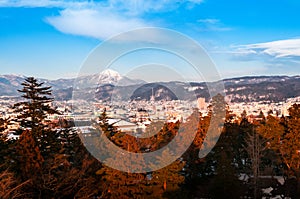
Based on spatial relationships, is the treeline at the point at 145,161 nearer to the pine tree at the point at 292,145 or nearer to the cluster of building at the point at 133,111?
the pine tree at the point at 292,145

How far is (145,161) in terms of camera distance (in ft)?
43.6

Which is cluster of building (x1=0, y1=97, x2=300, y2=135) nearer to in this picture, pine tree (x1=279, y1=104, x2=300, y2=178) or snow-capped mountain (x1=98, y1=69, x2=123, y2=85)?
snow-capped mountain (x1=98, y1=69, x2=123, y2=85)

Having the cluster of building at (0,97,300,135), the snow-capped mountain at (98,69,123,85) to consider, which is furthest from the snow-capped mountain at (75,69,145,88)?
the cluster of building at (0,97,300,135)

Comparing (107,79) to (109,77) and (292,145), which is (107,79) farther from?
(292,145)

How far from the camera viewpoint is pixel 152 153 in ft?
46.3

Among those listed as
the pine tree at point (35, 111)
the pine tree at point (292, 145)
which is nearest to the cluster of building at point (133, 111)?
the pine tree at point (292, 145)

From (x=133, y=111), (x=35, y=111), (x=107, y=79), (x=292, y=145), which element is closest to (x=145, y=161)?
(x=35, y=111)

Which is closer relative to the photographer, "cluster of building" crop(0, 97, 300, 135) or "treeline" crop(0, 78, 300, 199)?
"treeline" crop(0, 78, 300, 199)

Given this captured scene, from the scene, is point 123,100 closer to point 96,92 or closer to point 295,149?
point 96,92

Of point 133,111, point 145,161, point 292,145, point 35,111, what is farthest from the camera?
point 133,111

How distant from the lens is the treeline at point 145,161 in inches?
472

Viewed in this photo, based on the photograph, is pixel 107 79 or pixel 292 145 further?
pixel 107 79

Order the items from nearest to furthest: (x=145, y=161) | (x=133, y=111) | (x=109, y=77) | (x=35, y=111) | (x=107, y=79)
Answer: (x=145, y=161)
(x=35, y=111)
(x=107, y=79)
(x=109, y=77)
(x=133, y=111)

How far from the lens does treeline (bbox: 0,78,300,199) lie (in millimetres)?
11977
